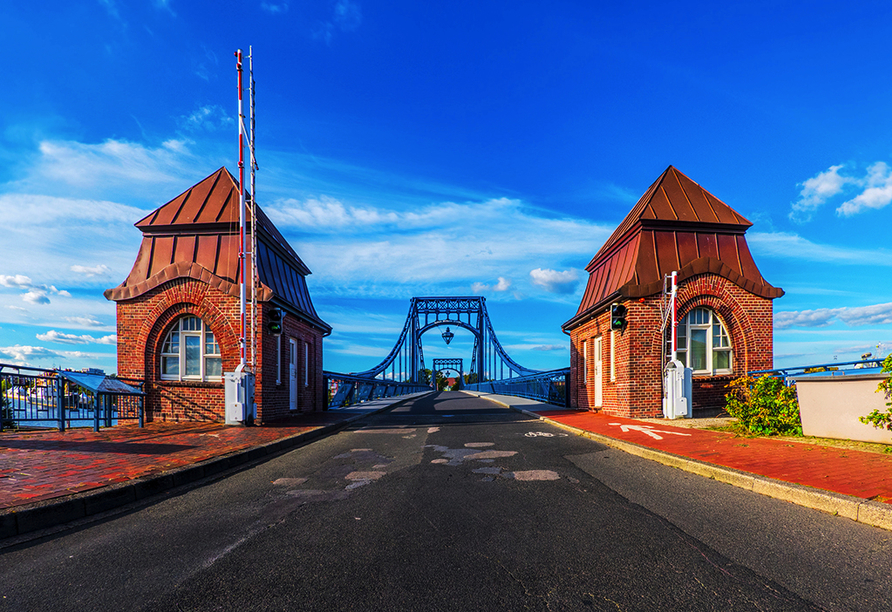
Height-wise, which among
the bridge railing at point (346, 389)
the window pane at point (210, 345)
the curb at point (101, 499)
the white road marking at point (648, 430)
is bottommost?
the bridge railing at point (346, 389)

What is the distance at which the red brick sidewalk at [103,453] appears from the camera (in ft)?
17.7

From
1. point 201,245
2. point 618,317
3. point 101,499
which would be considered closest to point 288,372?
point 201,245

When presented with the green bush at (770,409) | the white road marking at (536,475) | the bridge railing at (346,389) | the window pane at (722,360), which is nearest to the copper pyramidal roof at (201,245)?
the bridge railing at (346,389)

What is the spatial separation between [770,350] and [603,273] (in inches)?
229

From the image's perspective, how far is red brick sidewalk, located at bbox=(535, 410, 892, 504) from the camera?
17.0ft

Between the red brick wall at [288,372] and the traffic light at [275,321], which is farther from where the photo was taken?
the red brick wall at [288,372]

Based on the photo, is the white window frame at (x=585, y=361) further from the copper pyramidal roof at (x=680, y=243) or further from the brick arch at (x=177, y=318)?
the brick arch at (x=177, y=318)

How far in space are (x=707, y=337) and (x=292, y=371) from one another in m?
11.9

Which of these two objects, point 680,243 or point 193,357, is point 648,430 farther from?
point 193,357

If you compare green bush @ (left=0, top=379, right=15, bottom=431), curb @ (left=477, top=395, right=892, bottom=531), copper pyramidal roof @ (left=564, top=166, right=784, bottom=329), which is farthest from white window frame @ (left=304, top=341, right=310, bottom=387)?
curb @ (left=477, top=395, right=892, bottom=531)

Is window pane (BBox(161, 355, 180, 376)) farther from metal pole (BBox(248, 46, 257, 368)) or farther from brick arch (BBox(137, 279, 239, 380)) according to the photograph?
metal pole (BBox(248, 46, 257, 368))

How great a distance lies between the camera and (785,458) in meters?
6.78

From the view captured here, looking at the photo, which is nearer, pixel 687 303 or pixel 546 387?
pixel 687 303

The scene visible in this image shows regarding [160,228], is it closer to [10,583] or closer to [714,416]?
[10,583]
